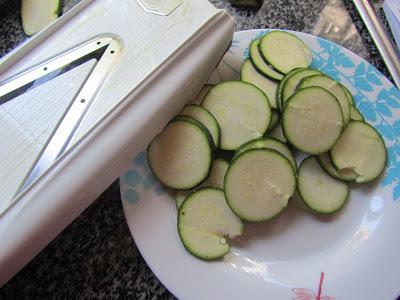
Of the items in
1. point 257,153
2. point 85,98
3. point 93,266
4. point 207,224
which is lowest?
point 93,266

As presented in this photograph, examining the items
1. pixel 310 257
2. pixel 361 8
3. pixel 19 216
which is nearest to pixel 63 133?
pixel 19 216

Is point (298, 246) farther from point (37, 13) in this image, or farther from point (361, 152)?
point (37, 13)

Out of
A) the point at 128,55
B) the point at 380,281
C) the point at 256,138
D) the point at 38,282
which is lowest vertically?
the point at 38,282

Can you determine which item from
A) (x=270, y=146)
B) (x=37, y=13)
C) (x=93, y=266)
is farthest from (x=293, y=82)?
(x=37, y=13)

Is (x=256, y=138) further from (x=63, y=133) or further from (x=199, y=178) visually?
(x=63, y=133)

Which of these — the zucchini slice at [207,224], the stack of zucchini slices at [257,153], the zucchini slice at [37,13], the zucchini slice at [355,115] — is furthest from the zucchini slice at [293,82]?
the zucchini slice at [37,13]

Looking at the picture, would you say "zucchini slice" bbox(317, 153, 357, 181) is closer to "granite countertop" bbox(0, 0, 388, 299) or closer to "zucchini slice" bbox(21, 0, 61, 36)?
"granite countertop" bbox(0, 0, 388, 299)
